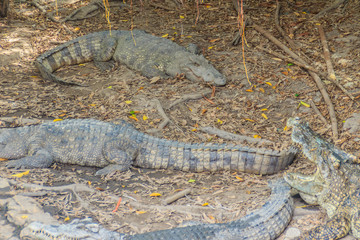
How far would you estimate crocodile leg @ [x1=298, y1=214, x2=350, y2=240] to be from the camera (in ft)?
11.2

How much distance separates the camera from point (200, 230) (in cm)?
340

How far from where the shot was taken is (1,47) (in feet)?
25.3

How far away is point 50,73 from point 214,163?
3736 mm

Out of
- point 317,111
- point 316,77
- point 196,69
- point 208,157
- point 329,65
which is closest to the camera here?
point 208,157

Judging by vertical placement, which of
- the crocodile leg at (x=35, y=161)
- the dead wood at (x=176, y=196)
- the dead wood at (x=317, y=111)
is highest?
the dead wood at (x=317, y=111)

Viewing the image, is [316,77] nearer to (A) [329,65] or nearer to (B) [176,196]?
(A) [329,65]

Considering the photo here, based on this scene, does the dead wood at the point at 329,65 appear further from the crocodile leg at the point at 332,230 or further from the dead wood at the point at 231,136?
the crocodile leg at the point at 332,230

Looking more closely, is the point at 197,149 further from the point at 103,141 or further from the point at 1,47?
the point at 1,47

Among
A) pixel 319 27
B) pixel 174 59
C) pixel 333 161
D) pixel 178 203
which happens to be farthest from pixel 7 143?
pixel 319 27

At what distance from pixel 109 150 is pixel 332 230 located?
281cm

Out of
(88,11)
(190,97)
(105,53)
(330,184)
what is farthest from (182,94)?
(88,11)

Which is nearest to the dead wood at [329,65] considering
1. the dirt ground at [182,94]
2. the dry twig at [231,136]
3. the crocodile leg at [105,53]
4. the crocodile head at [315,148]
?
the dirt ground at [182,94]

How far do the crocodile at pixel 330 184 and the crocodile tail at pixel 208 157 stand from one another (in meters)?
0.77

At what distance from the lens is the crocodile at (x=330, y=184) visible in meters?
3.42
